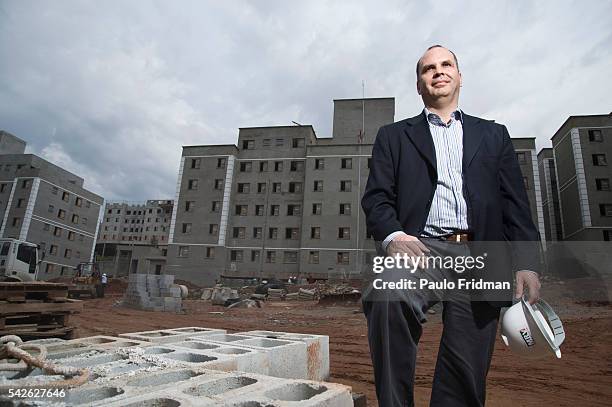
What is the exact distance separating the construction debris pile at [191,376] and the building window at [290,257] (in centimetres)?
3455

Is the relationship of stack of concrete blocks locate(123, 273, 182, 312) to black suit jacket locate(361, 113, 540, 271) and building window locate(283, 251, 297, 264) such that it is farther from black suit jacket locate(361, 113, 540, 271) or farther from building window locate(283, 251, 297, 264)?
building window locate(283, 251, 297, 264)

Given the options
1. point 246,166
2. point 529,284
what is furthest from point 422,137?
point 246,166

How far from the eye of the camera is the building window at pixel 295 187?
4169cm

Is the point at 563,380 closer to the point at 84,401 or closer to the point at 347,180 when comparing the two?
A: the point at 84,401

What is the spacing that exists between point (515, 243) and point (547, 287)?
74.2 ft

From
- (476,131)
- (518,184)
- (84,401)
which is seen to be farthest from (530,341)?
(84,401)

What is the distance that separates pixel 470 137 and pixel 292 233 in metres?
38.5

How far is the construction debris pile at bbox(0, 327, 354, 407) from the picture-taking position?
211 centimetres

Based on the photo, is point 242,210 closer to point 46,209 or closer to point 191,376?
point 46,209

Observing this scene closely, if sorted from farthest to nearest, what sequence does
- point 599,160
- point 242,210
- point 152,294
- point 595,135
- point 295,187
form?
point 242,210
point 295,187
point 595,135
point 599,160
point 152,294

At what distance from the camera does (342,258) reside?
3738 centimetres

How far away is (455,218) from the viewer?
6.23 feet

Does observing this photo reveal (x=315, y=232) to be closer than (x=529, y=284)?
No

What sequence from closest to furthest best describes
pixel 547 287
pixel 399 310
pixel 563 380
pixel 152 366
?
pixel 399 310 < pixel 152 366 < pixel 563 380 < pixel 547 287
